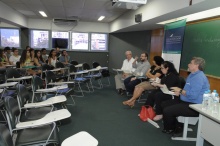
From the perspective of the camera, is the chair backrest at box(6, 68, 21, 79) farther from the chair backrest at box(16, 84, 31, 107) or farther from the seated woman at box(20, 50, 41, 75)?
the chair backrest at box(16, 84, 31, 107)

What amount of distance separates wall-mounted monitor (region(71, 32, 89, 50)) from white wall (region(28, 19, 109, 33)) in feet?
0.95

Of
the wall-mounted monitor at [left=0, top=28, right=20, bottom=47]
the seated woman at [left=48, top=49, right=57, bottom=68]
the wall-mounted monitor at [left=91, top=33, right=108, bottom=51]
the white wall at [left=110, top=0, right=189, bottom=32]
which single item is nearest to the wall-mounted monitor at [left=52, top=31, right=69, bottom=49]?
the wall-mounted monitor at [left=91, top=33, right=108, bottom=51]

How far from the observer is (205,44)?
14.0 feet

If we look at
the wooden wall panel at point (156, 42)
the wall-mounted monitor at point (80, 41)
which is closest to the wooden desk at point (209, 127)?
the wooden wall panel at point (156, 42)

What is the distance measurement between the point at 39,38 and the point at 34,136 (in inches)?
338

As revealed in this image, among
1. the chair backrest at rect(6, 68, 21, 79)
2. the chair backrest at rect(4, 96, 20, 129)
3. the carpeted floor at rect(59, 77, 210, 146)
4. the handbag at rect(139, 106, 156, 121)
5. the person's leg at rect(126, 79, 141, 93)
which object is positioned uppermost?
the chair backrest at rect(6, 68, 21, 79)

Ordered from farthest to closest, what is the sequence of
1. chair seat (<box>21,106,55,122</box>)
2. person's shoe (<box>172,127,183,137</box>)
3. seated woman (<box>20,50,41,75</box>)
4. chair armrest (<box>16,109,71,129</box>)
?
1. seated woman (<box>20,50,41,75</box>)
2. person's shoe (<box>172,127,183,137</box>)
3. chair seat (<box>21,106,55,122</box>)
4. chair armrest (<box>16,109,71,129</box>)

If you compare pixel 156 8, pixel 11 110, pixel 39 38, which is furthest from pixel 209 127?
pixel 39 38

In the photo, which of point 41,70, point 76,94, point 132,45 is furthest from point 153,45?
point 41,70

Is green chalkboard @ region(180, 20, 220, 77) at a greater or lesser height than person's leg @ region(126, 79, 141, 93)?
greater

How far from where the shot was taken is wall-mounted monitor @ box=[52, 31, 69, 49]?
9742mm

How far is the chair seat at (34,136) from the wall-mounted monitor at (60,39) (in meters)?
8.10

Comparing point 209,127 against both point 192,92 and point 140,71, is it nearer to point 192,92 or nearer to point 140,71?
point 192,92

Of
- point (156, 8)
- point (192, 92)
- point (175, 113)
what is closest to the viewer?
point (192, 92)
